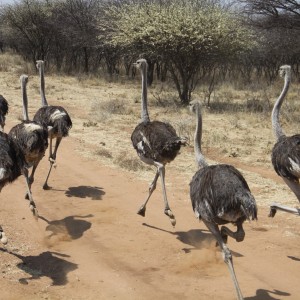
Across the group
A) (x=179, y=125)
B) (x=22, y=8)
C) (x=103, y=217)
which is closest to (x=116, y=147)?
(x=179, y=125)

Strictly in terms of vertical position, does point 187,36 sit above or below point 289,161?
above

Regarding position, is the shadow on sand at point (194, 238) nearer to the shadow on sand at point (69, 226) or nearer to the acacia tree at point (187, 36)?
the shadow on sand at point (69, 226)

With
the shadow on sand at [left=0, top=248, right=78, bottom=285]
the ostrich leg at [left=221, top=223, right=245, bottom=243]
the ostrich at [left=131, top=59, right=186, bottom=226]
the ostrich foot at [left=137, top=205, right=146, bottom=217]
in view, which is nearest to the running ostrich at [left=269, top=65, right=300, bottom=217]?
the ostrich at [left=131, top=59, right=186, bottom=226]

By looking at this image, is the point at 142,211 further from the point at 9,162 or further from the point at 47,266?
the point at 9,162

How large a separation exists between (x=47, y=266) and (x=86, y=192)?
2.73 meters

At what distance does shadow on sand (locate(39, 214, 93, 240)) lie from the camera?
6.15 m

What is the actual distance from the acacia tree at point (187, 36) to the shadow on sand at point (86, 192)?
370 inches

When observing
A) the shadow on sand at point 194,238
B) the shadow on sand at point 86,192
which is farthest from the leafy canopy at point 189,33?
the shadow on sand at point 194,238

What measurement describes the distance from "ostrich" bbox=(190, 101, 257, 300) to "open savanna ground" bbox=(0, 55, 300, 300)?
0.60 meters

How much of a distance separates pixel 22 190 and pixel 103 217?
169cm

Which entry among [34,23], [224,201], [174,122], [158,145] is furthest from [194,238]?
[34,23]

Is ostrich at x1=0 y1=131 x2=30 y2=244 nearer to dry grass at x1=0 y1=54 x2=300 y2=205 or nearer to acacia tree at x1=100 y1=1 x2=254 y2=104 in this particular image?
dry grass at x1=0 y1=54 x2=300 y2=205

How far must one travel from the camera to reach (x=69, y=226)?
21.1 ft

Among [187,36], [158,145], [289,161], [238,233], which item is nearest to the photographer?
[238,233]
